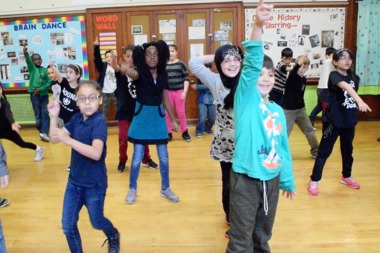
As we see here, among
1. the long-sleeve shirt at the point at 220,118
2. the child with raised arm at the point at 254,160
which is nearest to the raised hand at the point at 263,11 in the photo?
the child with raised arm at the point at 254,160

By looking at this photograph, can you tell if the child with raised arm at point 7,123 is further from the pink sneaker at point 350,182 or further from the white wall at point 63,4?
the pink sneaker at point 350,182

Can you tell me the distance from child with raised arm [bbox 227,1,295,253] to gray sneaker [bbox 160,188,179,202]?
1.48 meters

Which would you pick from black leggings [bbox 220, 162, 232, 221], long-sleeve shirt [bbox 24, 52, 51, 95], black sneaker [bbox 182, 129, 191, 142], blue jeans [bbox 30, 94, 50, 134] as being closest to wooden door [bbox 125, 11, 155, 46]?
long-sleeve shirt [bbox 24, 52, 51, 95]

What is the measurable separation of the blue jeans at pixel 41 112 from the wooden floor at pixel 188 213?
1438mm

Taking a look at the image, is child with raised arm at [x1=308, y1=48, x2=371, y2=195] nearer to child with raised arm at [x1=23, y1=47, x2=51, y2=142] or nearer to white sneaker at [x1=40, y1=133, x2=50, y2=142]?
white sneaker at [x1=40, y1=133, x2=50, y2=142]

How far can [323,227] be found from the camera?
2.81m

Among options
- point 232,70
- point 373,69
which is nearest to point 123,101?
point 232,70

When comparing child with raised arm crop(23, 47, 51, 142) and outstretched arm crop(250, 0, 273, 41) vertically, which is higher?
outstretched arm crop(250, 0, 273, 41)

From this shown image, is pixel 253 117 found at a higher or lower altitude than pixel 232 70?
lower

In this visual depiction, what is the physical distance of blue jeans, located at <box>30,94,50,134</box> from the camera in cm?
600

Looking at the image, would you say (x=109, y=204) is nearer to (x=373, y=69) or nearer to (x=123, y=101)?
(x=123, y=101)

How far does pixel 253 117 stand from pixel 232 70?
57 cm

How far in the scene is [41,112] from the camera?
19.8 ft

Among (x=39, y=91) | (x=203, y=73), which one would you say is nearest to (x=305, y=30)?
(x=39, y=91)
